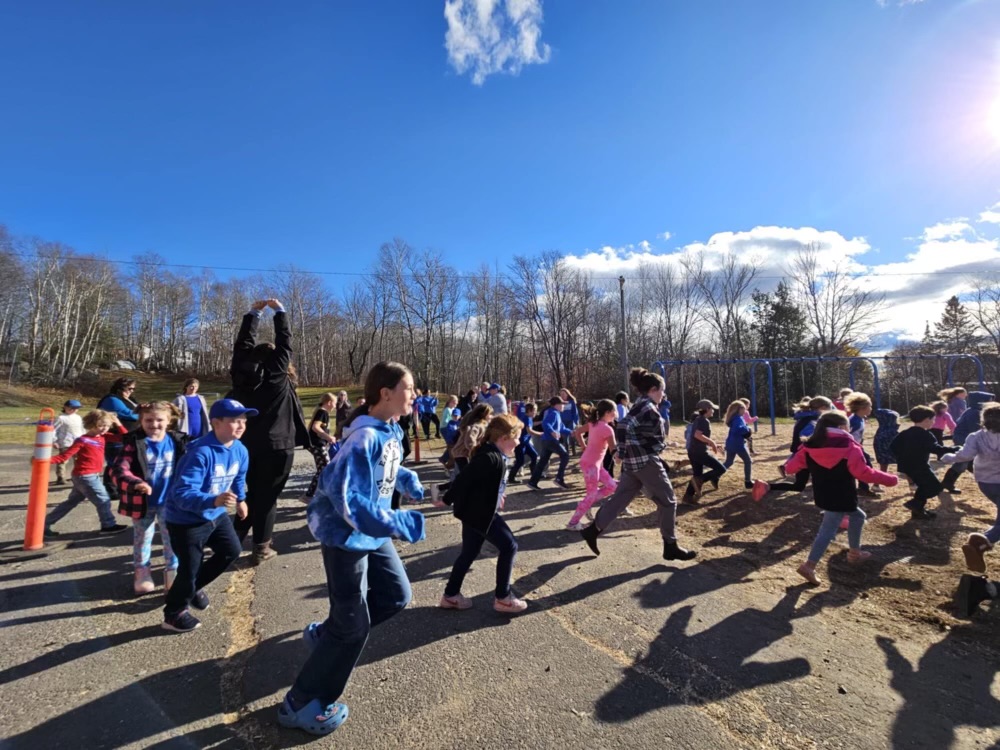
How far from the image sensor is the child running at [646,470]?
4.80 m

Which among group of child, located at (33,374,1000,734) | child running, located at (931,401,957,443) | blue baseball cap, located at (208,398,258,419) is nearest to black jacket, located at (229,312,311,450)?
group of child, located at (33,374,1000,734)

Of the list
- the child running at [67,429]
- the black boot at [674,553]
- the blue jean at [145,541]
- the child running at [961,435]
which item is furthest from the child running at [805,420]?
the child running at [67,429]

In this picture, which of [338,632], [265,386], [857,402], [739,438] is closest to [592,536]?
[338,632]

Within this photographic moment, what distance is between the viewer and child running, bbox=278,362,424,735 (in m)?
2.18

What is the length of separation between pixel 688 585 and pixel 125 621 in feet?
14.2

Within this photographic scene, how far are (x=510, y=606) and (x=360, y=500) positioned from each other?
81.3 inches

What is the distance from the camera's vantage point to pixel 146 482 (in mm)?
4059

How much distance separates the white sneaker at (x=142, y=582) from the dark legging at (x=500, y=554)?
2414 millimetres

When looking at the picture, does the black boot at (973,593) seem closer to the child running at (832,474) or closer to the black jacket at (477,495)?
the child running at (832,474)

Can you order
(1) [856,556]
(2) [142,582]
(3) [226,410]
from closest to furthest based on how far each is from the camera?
(3) [226,410] < (2) [142,582] < (1) [856,556]

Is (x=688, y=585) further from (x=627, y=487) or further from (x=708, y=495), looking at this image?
(x=708, y=495)

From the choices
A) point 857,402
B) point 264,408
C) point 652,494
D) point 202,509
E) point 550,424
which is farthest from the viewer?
point 550,424

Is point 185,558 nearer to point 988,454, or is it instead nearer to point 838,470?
point 838,470

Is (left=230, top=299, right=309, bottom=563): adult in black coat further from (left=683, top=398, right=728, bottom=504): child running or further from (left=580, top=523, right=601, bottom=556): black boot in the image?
(left=683, top=398, right=728, bottom=504): child running
